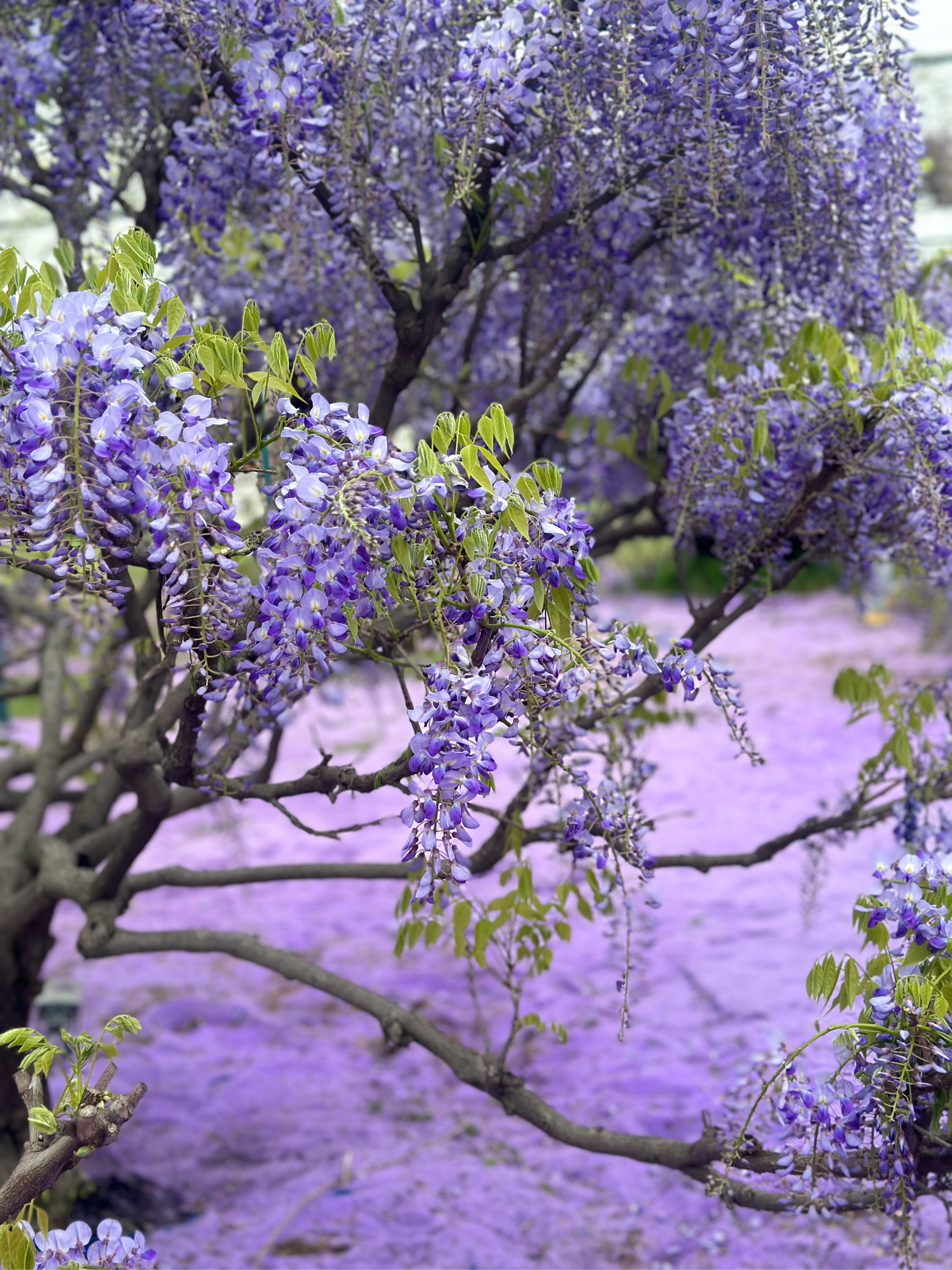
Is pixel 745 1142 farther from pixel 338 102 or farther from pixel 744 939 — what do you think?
pixel 744 939

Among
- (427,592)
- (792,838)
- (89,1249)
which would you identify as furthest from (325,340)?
(792,838)

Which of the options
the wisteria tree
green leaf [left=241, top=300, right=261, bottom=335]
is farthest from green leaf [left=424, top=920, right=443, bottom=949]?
green leaf [left=241, top=300, right=261, bottom=335]

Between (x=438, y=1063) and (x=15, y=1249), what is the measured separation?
2434 millimetres

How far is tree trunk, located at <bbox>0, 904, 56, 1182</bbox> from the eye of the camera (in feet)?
8.06

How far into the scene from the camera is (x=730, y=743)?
6500mm

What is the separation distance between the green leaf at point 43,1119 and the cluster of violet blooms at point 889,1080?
0.86 m

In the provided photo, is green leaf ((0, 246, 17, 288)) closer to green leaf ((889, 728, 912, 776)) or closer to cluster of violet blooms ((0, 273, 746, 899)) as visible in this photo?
cluster of violet blooms ((0, 273, 746, 899))

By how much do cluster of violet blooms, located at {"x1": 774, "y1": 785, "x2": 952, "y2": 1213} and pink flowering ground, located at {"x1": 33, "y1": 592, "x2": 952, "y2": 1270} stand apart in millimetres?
537

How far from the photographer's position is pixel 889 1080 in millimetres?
1344

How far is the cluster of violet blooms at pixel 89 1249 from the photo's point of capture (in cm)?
123

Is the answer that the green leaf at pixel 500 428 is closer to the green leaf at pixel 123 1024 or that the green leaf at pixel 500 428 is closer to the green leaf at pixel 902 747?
the green leaf at pixel 123 1024

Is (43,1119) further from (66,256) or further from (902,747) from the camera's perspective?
(902,747)

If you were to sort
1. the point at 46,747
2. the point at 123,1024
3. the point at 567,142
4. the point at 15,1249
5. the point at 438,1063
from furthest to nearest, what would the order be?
the point at 438,1063, the point at 46,747, the point at 567,142, the point at 123,1024, the point at 15,1249

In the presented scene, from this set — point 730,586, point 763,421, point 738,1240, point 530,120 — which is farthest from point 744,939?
point 530,120
